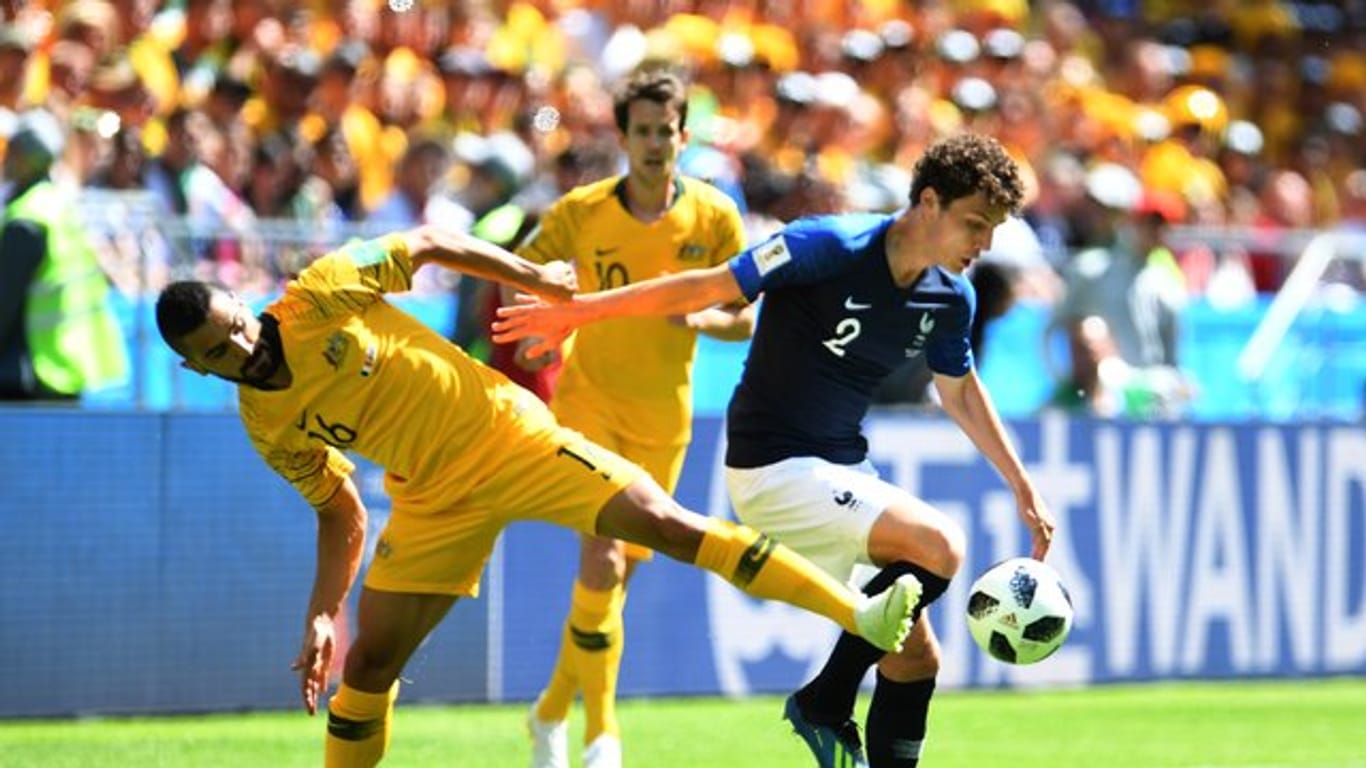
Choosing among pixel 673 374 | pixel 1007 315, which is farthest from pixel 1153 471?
pixel 673 374

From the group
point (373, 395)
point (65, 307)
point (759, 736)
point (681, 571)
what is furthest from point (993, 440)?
point (65, 307)

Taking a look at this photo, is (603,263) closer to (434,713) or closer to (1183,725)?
(434,713)

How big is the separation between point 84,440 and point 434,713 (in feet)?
7.37

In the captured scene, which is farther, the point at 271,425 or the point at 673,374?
the point at 673,374

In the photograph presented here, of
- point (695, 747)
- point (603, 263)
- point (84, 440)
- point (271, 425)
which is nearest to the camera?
point (271, 425)

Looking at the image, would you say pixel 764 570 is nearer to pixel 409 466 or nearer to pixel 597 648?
pixel 409 466

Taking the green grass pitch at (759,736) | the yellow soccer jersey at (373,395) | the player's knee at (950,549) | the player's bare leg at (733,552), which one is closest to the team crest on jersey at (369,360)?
the yellow soccer jersey at (373,395)

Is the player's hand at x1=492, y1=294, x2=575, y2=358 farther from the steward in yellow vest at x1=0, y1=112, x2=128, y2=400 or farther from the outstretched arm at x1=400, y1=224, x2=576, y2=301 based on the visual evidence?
the steward in yellow vest at x1=0, y1=112, x2=128, y2=400

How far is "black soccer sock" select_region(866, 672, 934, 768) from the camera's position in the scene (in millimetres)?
8438

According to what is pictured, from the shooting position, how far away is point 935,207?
8.18 metres

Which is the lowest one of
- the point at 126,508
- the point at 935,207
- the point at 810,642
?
the point at 810,642

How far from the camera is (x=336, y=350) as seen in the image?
7.75m

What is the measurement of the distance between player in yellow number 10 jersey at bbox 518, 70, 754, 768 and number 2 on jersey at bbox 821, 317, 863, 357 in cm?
117

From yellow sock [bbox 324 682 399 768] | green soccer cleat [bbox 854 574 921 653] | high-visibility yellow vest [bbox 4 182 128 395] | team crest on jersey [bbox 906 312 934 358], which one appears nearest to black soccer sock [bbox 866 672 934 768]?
green soccer cleat [bbox 854 574 921 653]
